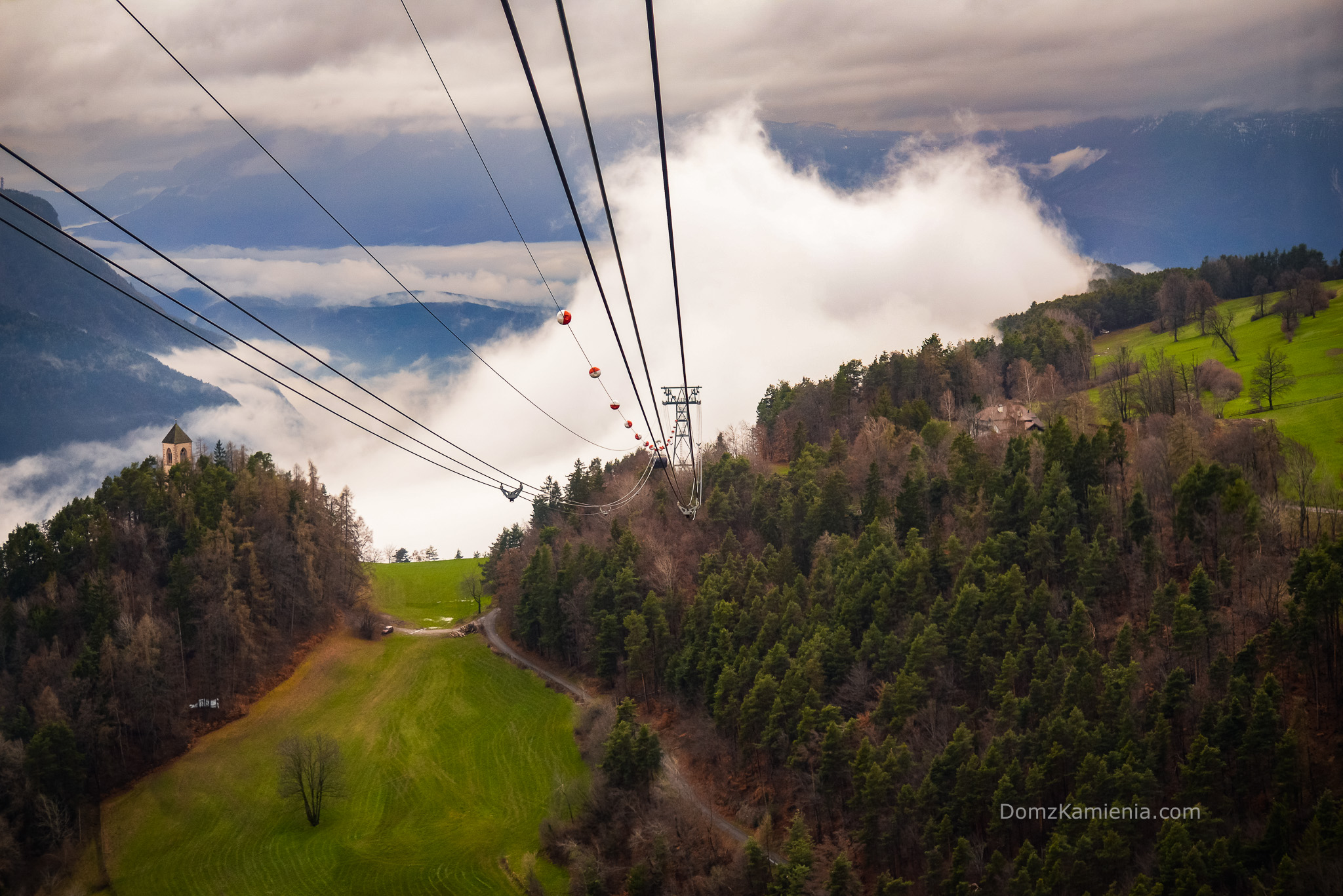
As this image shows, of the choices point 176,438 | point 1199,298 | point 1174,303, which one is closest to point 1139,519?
point 1174,303

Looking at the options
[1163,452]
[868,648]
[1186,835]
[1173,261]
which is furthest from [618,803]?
[1173,261]

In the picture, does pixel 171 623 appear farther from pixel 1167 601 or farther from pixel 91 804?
pixel 1167 601

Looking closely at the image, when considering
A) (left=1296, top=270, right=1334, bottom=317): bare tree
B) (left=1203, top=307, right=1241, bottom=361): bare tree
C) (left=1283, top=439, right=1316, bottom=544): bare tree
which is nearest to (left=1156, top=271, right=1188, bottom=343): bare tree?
(left=1203, top=307, right=1241, bottom=361): bare tree

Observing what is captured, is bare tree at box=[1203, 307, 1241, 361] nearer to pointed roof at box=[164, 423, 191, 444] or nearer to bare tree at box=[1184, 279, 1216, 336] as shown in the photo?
bare tree at box=[1184, 279, 1216, 336]

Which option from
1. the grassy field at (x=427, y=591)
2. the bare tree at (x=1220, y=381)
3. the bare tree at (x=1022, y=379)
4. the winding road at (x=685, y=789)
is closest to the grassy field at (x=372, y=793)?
the winding road at (x=685, y=789)

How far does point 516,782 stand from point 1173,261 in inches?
7193

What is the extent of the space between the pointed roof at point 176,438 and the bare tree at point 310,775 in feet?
226

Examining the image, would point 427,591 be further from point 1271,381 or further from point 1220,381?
point 1271,381

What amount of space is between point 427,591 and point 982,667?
80.4 m

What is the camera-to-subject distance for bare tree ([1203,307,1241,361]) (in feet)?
346

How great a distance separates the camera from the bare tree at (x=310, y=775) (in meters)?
62.7

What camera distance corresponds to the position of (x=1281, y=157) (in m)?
116

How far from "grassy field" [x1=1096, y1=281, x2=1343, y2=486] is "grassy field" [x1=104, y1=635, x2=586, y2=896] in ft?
199

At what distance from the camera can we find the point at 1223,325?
110500mm
